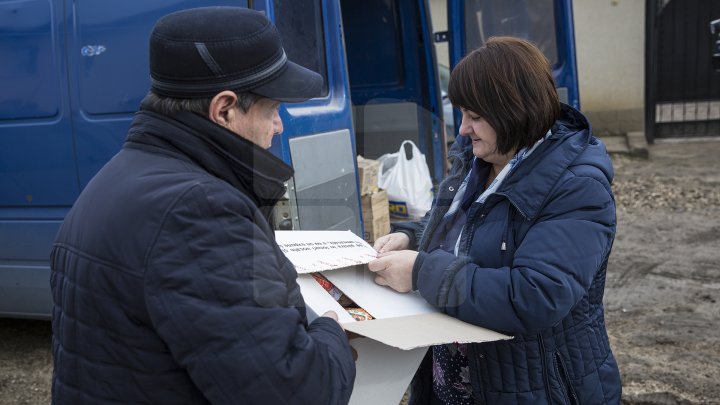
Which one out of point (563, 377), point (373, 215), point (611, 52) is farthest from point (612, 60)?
point (563, 377)

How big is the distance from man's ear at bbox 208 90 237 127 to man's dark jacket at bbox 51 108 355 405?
29mm

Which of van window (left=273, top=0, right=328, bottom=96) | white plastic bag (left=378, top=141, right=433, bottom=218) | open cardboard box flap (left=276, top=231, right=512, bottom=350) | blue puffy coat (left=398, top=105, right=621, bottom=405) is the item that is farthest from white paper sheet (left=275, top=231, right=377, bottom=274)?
white plastic bag (left=378, top=141, right=433, bottom=218)

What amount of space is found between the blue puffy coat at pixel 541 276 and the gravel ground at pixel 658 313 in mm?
1642

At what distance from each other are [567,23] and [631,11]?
609cm

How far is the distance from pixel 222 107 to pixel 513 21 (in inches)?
147

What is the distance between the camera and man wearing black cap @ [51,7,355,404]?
110 centimetres

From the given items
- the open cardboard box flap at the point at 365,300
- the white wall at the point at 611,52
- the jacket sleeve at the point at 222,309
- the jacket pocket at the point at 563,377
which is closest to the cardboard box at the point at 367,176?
the open cardboard box flap at the point at 365,300

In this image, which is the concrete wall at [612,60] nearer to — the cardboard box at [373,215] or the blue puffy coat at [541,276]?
the cardboard box at [373,215]

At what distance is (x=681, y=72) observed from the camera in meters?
9.76

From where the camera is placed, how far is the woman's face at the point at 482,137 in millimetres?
1720

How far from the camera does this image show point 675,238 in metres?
5.60

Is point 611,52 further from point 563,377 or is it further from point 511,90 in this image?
point 563,377

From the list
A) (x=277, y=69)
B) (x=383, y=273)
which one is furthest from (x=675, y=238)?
(x=277, y=69)

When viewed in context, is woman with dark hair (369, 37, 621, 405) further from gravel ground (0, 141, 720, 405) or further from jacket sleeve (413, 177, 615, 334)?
gravel ground (0, 141, 720, 405)
